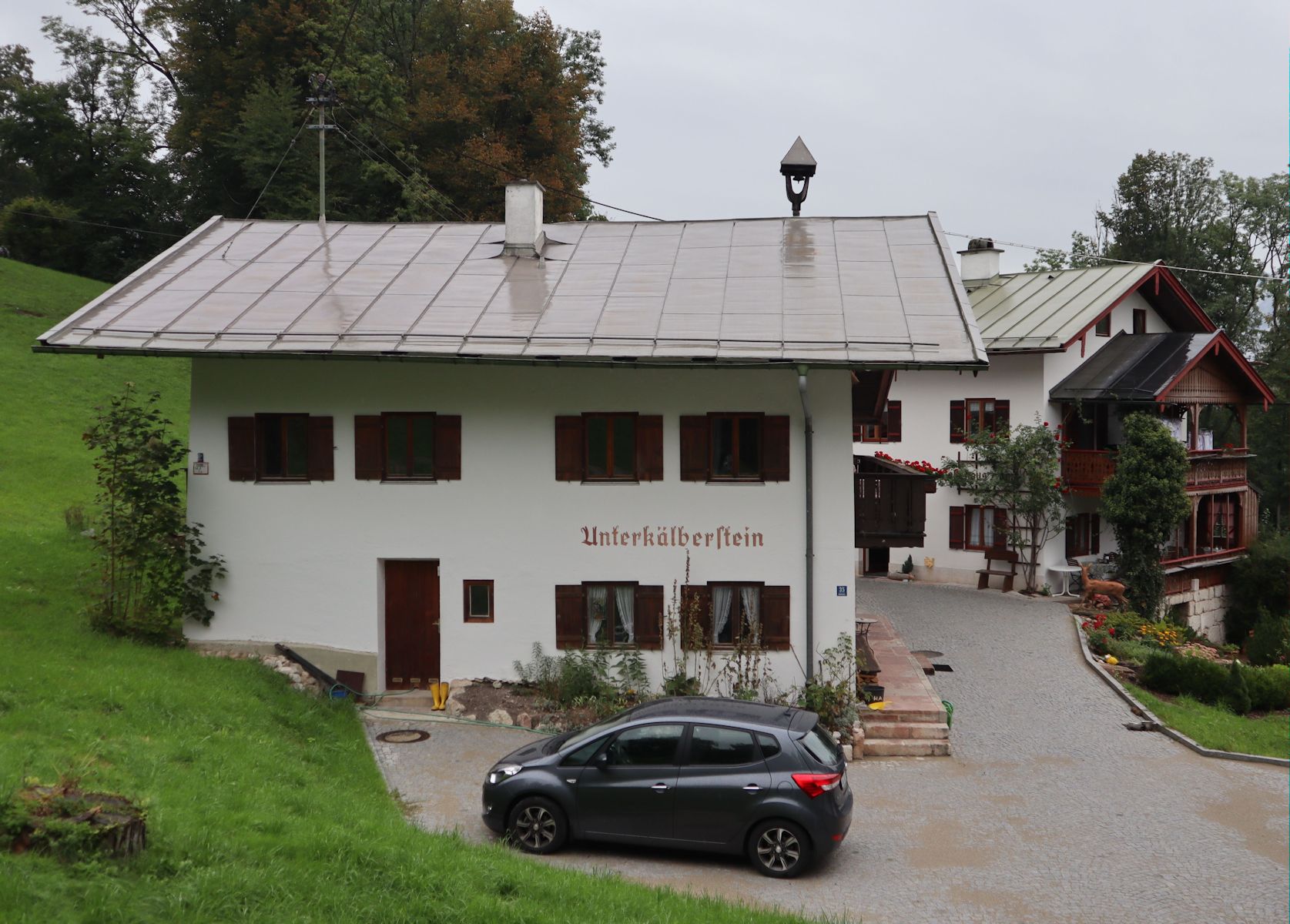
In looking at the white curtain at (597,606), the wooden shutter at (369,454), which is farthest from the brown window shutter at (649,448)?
the wooden shutter at (369,454)

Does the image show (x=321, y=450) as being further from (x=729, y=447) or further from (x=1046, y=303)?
(x=1046, y=303)

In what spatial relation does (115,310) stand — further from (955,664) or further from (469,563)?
(955,664)

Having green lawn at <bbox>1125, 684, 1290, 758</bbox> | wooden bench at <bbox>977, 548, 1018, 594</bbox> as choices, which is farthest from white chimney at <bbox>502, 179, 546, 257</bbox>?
wooden bench at <bbox>977, 548, 1018, 594</bbox>

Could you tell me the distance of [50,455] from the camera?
1083 inches

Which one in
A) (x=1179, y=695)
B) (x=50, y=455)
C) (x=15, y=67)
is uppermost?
(x=15, y=67)

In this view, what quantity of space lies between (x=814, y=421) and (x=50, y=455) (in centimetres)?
2097

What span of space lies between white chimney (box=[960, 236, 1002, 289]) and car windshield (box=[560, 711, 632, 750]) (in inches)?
1114

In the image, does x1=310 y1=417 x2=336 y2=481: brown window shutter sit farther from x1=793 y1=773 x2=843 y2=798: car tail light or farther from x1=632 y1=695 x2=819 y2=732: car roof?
x1=793 y1=773 x2=843 y2=798: car tail light

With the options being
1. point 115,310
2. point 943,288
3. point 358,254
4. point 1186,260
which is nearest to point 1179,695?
point 943,288

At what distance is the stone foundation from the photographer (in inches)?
1259

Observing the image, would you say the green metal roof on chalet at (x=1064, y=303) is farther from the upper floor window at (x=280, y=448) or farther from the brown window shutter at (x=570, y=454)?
the upper floor window at (x=280, y=448)

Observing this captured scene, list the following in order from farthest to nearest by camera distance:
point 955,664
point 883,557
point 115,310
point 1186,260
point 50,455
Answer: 1. point 1186,260
2. point 883,557
3. point 50,455
4. point 955,664
5. point 115,310

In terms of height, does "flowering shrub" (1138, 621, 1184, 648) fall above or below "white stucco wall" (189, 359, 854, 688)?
below

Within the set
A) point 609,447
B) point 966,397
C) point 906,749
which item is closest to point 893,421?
point 966,397
